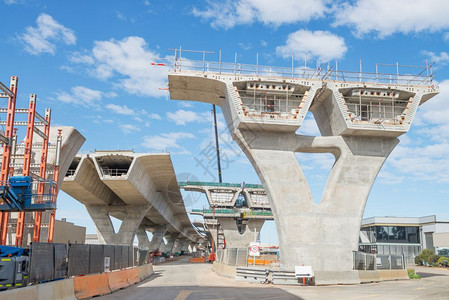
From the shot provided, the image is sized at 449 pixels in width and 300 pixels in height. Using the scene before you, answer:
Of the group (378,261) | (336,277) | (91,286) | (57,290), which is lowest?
(336,277)

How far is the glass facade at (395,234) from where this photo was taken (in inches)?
2904

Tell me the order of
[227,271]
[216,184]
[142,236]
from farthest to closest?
[142,236] < [216,184] < [227,271]

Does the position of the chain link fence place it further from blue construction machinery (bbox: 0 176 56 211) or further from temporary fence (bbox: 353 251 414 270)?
blue construction machinery (bbox: 0 176 56 211)

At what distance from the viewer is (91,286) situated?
794 inches

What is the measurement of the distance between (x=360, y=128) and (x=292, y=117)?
16.9 ft

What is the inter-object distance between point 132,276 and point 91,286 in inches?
353

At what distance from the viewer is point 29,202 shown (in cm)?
2381

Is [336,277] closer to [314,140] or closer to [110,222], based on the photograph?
[314,140]

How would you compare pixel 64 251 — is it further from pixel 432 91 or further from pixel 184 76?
pixel 432 91

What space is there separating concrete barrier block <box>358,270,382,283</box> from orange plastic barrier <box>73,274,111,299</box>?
1764 cm

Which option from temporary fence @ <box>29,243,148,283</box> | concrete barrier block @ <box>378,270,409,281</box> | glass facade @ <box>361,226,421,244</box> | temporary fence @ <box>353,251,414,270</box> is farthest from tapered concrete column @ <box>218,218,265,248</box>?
temporary fence @ <box>29,243,148,283</box>

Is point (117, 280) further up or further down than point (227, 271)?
further up

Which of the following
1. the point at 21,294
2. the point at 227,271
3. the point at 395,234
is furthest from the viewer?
the point at 395,234

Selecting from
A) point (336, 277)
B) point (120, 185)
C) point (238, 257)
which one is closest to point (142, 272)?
point (238, 257)
